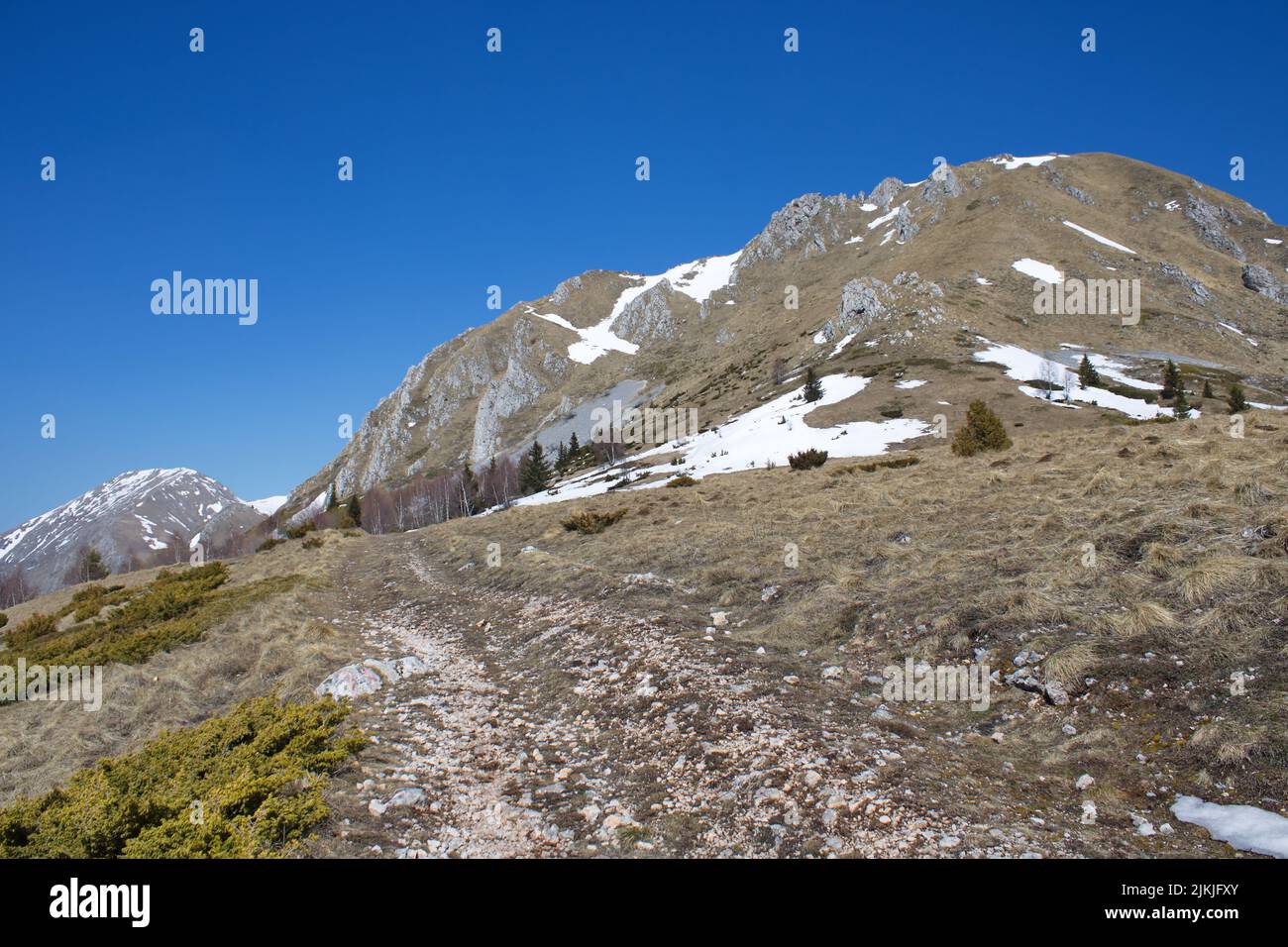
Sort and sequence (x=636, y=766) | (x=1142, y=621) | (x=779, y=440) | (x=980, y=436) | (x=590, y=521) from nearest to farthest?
(x=636, y=766)
(x=1142, y=621)
(x=590, y=521)
(x=980, y=436)
(x=779, y=440)

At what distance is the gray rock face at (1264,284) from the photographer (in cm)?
16375

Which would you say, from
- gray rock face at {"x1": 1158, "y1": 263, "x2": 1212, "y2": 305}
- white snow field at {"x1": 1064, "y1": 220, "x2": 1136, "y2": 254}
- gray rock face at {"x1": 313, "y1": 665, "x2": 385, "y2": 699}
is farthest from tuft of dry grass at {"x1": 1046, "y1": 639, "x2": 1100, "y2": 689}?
white snow field at {"x1": 1064, "y1": 220, "x2": 1136, "y2": 254}

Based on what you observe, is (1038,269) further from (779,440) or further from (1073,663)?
(1073,663)

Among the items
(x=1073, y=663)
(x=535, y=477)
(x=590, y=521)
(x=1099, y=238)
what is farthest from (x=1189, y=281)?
(x=1073, y=663)

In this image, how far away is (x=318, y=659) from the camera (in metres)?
12.9

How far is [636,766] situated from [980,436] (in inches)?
1212

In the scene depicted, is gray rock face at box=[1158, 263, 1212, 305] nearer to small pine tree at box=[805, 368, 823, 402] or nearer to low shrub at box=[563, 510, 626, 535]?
small pine tree at box=[805, 368, 823, 402]

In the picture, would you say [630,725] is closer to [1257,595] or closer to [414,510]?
[1257,595]

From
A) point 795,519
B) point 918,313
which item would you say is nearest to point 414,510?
point 918,313

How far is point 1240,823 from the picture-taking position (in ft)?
17.6

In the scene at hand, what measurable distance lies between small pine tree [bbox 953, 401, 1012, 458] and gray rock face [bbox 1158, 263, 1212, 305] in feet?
532

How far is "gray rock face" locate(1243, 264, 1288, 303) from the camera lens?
163750 millimetres
